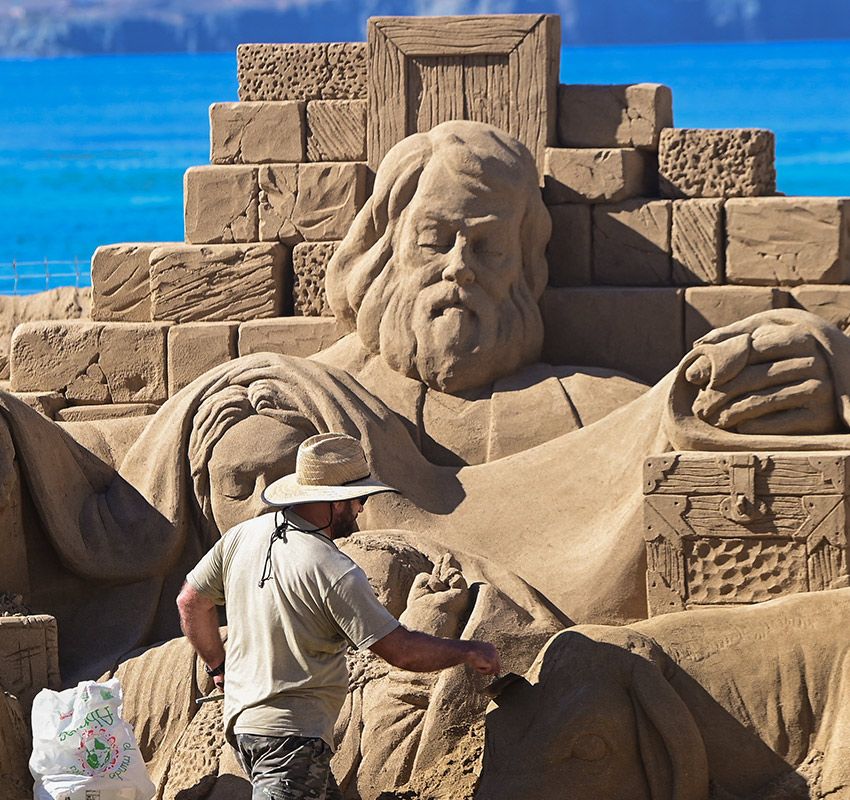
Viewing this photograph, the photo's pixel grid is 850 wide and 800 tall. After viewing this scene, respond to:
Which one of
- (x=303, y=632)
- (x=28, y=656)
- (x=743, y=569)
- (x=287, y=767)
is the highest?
(x=303, y=632)

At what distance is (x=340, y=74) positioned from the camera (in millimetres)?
10148

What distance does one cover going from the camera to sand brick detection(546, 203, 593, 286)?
383 inches

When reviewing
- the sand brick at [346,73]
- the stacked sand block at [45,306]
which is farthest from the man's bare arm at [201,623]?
the stacked sand block at [45,306]

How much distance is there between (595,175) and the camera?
9.70m

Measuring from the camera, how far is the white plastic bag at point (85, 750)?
22.9ft

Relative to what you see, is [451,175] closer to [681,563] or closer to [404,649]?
[681,563]

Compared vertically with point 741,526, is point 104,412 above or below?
above

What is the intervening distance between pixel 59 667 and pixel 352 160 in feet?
10.3

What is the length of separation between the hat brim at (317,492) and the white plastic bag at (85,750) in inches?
61.0

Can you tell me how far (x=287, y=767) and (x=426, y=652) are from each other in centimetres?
50

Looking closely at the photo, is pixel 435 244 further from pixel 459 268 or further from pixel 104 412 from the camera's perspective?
pixel 104 412

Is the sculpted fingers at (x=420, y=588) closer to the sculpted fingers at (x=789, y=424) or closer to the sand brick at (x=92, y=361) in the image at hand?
the sculpted fingers at (x=789, y=424)

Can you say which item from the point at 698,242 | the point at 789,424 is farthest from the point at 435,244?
the point at 789,424

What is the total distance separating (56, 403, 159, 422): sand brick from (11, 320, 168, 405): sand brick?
70 millimetres
